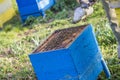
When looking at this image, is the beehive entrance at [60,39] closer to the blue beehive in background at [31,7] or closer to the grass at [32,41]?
the grass at [32,41]

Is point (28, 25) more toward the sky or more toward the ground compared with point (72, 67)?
more toward the ground

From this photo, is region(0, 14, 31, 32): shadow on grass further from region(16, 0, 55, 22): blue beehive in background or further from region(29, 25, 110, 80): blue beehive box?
region(29, 25, 110, 80): blue beehive box

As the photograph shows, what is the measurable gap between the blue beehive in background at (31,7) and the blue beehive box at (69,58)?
414 cm

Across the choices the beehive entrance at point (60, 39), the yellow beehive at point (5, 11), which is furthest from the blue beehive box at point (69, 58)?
the yellow beehive at point (5, 11)

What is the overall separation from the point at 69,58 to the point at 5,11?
5.34 meters

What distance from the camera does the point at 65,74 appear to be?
11.8ft

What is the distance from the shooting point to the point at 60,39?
4.00 metres

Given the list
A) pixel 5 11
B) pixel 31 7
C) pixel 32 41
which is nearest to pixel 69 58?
pixel 32 41

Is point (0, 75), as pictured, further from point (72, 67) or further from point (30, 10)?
point (30, 10)

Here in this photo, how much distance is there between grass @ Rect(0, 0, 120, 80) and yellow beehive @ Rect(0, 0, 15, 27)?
0.17m

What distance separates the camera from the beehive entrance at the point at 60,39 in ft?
12.4

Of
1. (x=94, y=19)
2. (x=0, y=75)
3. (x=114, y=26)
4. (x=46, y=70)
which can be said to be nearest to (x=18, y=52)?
(x=0, y=75)

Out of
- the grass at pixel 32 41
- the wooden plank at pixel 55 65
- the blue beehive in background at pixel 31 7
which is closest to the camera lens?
the wooden plank at pixel 55 65

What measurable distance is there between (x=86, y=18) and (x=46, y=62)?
330cm
